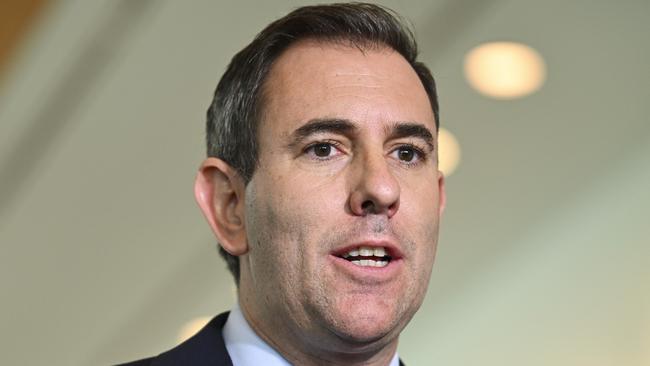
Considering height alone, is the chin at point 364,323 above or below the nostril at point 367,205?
below

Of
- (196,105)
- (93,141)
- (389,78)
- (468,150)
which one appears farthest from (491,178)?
(389,78)

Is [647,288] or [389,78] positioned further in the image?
[647,288]

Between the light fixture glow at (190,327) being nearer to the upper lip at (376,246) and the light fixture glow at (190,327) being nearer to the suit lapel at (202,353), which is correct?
the suit lapel at (202,353)

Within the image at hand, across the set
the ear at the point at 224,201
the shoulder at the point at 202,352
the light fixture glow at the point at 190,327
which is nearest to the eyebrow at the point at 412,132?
the ear at the point at 224,201

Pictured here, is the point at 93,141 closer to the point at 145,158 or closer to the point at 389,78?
the point at 145,158

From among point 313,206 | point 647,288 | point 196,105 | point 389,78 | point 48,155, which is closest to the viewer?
point 313,206

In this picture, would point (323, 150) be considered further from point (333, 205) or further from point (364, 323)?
point (364, 323)

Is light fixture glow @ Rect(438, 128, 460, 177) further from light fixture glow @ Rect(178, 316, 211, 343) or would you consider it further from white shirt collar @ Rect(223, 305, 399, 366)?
white shirt collar @ Rect(223, 305, 399, 366)

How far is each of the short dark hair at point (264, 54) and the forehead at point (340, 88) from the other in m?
0.02

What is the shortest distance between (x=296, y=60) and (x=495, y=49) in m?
1.26

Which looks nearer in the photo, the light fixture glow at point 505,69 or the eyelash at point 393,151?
the eyelash at point 393,151

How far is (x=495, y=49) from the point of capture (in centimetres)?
293

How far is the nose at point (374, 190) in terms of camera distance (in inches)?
61.4

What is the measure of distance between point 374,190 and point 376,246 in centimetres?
7
